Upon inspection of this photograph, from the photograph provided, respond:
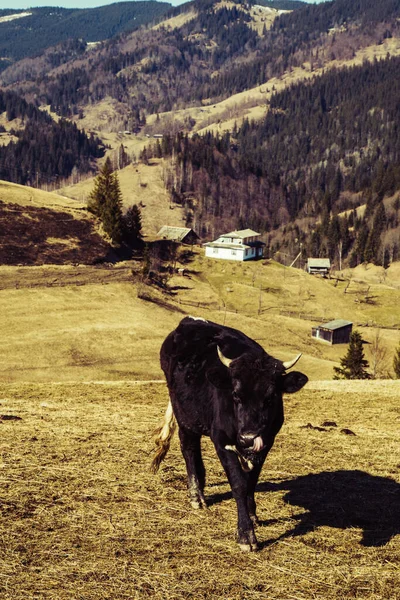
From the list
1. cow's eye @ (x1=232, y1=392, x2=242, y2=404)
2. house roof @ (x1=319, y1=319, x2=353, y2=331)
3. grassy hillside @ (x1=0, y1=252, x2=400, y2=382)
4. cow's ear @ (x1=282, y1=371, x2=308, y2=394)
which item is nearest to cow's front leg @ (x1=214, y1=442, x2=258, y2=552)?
cow's eye @ (x1=232, y1=392, x2=242, y2=404)

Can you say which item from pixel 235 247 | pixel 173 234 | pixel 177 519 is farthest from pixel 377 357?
pixel 173 234

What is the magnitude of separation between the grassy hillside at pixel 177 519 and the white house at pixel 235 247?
410ft

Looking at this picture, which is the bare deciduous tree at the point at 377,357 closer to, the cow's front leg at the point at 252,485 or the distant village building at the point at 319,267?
the cow's front leg at the point at 252,485

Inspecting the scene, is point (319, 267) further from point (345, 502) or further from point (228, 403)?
point (228, 403)

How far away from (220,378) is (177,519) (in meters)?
2.95

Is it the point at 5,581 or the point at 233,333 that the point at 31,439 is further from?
the point at 5,581

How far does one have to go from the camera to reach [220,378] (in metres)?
11.1

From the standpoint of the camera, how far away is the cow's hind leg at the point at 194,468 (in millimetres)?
12780

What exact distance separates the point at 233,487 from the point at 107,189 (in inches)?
4845

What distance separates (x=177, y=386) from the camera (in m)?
13.4

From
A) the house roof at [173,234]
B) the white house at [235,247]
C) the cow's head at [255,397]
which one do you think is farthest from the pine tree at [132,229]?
the cow's head at [255,397]

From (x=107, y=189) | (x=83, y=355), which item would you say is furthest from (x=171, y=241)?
(x=83, y=355)

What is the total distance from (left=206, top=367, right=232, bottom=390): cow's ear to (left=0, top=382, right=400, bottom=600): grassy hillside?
267 centimetres

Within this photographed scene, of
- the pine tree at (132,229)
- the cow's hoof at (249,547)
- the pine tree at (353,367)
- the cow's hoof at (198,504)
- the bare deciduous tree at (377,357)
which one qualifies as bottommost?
the bare deciduous tree at (377,357)
